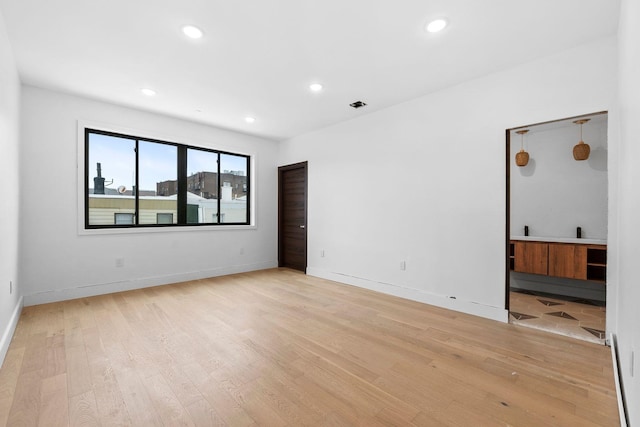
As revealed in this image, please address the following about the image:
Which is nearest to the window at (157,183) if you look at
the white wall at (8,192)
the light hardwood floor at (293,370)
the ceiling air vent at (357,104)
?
the white wall at (8,192)

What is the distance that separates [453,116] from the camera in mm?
3455

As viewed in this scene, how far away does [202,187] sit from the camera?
521 centimetres

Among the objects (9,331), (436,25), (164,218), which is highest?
(436,25)

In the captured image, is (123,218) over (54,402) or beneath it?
over

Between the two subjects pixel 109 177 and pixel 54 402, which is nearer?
pixel 54 402

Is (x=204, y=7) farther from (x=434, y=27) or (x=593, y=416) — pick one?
(x=593, y=416)

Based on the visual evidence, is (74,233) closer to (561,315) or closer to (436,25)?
(436,25)

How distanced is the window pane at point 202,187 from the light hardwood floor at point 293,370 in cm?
200

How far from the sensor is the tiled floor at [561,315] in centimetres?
283

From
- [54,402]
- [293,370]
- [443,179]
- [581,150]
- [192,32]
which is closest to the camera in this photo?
[54,402]

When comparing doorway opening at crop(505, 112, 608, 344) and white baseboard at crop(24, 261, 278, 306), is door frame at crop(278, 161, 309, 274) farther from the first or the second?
doorway opening at crop(505, 112, 608, 344)

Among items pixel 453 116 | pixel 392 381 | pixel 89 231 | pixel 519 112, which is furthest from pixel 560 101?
pixel 89 231

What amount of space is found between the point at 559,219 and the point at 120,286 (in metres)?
6.57

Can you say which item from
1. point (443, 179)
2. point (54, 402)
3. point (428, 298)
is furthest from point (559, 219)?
point (54, 402)
